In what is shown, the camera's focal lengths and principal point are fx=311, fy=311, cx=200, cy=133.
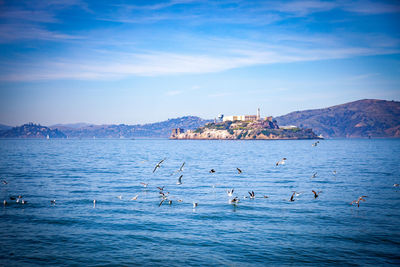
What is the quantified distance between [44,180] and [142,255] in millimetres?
33561

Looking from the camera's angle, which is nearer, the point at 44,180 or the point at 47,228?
the point at 47,228

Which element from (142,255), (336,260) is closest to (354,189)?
(336,260)

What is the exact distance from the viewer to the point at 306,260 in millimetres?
17234

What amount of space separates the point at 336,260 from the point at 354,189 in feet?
76.4

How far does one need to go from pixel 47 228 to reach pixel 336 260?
64.2ft

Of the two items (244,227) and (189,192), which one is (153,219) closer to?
(244,227)

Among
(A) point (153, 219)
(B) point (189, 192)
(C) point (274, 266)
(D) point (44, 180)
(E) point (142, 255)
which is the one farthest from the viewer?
(D) point (44, 180)

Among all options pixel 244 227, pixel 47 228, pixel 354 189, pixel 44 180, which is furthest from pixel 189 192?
pixel 44 180

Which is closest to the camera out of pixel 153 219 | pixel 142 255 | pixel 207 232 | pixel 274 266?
pixel 274 266

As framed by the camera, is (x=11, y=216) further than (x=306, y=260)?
Yes

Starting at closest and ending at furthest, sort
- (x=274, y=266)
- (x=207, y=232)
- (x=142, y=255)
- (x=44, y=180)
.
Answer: (x=274, y=266), (x=142, y=255), (x=207, y=232), (x=44, y=180)

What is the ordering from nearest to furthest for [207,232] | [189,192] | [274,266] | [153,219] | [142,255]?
[274,266], [142,255], [207,232], [153,219], [189,192]

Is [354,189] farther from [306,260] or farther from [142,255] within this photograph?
[142,255]

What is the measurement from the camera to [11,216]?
1016 inches
